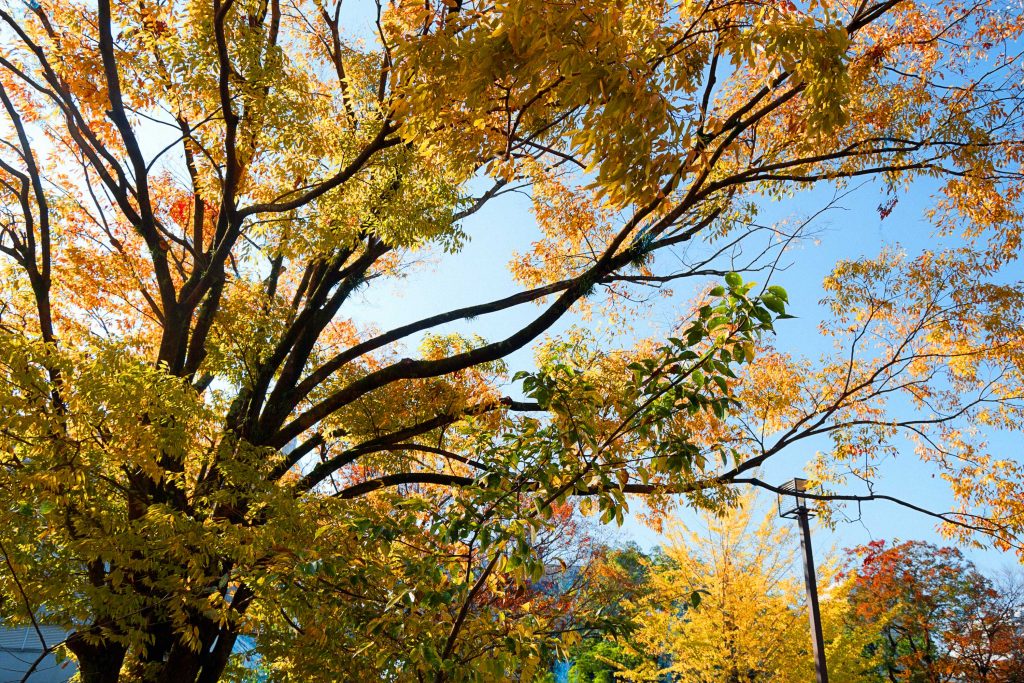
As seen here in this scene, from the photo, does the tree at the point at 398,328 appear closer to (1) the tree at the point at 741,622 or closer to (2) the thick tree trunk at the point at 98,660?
(2) the thick tree trunk at the point at 98,660

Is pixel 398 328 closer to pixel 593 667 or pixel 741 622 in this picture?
pixel 741 622

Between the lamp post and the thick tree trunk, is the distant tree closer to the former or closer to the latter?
the lamp post

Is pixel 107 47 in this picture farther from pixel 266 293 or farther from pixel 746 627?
pixel 746 627

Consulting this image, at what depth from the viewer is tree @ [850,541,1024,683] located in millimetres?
13031

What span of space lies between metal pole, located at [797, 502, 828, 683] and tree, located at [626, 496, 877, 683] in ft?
2.03

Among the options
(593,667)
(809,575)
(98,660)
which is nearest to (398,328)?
(98,660)

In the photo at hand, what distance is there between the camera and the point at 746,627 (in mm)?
9805

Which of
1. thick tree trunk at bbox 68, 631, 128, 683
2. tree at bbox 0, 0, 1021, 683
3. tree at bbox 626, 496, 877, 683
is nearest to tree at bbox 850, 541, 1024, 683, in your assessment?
tree at bbox 626, 496, 877, 683

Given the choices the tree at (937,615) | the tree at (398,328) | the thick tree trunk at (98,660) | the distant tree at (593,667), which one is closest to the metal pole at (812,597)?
the tree at (398,328)

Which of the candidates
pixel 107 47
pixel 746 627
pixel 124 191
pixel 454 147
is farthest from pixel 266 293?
pixel 746 627

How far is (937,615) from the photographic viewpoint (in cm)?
1484

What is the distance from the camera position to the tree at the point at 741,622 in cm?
974

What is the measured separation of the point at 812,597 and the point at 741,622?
116 cm

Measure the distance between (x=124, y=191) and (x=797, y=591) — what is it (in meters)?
10.3
